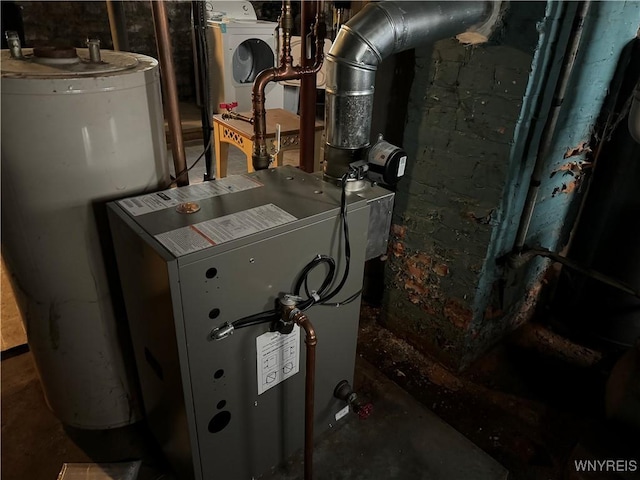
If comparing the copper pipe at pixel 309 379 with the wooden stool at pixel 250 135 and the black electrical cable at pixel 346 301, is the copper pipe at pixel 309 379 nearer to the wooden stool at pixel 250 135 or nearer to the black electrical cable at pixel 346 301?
the black electrical cable at pixel 346 301

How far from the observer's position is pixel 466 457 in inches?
53.4

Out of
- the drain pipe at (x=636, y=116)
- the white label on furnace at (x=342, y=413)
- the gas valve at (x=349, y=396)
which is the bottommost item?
the white label on furnace at (x=342, y=413)

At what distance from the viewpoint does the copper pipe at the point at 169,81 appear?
1125 millimetres

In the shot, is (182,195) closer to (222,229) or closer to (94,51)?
(222,229)

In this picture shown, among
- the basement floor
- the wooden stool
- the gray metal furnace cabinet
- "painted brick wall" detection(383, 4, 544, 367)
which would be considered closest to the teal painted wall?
"painted brick wall" detection(383, 4, 544, 367)

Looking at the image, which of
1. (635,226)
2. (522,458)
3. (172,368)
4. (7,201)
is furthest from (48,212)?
(635,226)

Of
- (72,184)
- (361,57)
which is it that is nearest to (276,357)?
(72,184)

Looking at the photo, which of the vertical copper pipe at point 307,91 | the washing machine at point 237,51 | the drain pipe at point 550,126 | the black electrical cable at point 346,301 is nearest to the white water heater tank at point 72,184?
the black electrical cable at point 346,301

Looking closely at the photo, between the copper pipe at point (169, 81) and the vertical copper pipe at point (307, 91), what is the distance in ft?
2.19

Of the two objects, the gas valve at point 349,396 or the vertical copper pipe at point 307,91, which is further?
the vertical copper pipe at point 307,91

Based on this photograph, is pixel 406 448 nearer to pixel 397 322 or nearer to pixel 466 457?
pixel 466 457

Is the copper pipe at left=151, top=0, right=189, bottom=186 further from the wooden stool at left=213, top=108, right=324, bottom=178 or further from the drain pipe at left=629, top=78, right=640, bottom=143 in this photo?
the drain pipe at left=629, top=78, right=640, bottom=143

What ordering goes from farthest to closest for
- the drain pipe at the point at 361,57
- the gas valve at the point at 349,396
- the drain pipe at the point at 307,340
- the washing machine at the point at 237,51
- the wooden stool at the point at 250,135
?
the washing machine at the point at 237,51 < the wooden stool at the point at 250,135 < the gas valve at the point at 349,396 < the drain pipe at the point at 361,57 < the drain pipe at the point at 307,340

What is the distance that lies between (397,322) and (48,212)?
1489 mm
